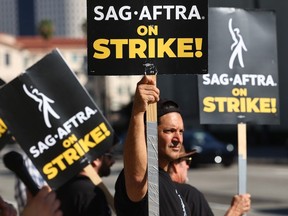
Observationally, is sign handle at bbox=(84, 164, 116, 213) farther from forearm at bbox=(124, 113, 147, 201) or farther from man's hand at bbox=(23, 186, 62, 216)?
man's hand at bbox=(23, 186, 62, 216)

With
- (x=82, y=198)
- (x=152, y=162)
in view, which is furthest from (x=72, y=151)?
(x=152, y=162)

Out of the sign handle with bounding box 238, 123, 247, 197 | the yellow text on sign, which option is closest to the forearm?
the sign handle with bounding box 238, 123, 247, 197

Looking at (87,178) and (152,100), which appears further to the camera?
(87,178)

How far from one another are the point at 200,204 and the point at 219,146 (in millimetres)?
24576

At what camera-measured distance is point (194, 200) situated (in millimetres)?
4539

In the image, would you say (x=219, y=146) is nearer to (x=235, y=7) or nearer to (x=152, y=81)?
(x=235, y=7)

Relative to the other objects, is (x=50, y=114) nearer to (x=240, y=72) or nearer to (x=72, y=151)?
(x=72, y=151)

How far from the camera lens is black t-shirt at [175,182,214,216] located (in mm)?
4523

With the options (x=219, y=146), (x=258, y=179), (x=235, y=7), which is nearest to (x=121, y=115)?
→ (x=219, y=146)

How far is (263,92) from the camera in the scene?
17.6 ft

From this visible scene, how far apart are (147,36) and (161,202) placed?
2.33 ft

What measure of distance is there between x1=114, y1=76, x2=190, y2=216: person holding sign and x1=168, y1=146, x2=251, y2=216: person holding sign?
1.72 ft

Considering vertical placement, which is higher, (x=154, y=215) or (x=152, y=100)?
(x=152, y=100)

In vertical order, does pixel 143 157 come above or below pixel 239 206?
above
